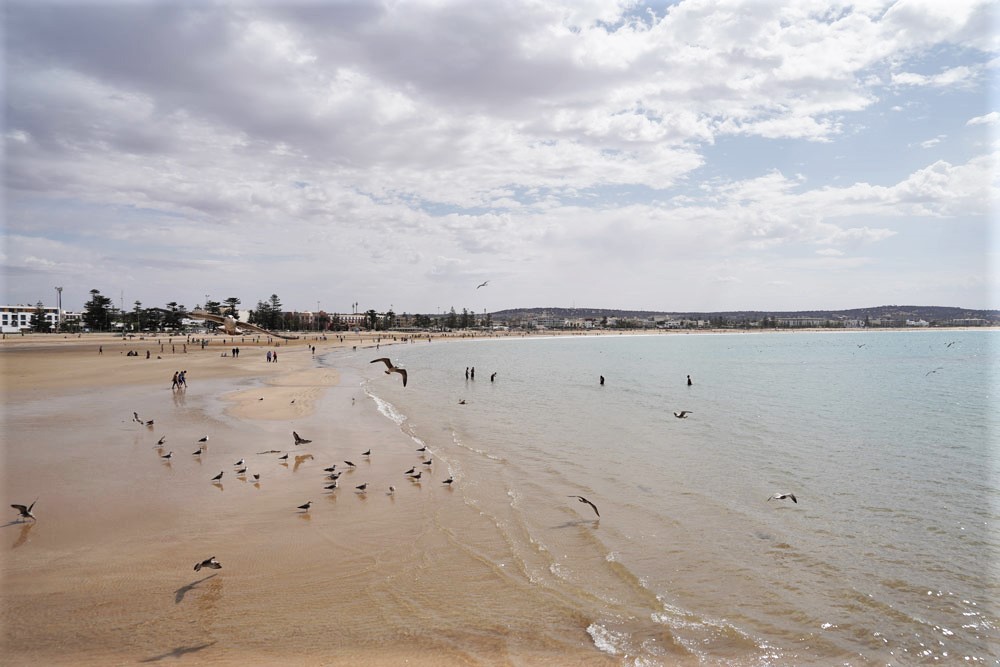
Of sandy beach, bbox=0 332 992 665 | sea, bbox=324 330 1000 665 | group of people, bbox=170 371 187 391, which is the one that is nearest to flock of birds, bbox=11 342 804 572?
sandy beach, bbox=0 332 992 665

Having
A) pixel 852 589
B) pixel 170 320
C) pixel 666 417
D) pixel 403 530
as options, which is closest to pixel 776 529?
pixel 852 589

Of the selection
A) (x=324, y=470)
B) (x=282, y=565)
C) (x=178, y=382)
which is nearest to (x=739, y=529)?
(x=282, y=565)

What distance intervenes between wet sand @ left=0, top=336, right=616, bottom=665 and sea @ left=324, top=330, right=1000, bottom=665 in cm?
48

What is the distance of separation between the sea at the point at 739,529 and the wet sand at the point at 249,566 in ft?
1.58

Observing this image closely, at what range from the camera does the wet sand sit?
6.54 meters

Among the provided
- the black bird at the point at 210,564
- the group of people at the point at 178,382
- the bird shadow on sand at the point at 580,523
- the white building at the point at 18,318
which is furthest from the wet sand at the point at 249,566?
the white building at the point at 18,318

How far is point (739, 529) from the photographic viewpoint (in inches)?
431

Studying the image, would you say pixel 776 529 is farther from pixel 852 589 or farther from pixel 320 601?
pixel 320 601

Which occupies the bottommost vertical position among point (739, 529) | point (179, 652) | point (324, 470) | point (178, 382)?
point (739, 529)

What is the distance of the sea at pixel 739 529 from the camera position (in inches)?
287

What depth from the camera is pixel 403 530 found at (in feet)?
33.8

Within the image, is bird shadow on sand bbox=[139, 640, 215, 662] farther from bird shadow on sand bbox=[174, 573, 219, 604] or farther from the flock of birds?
the flock of birds

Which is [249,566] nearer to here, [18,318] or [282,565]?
[282,565]

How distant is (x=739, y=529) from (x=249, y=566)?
8800 mm
